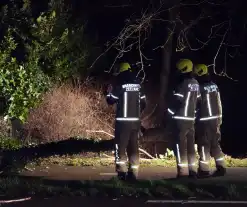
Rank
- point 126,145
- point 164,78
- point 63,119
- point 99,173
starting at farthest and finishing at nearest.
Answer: point 164,78 → point 63,119 → point 99,173 → point 126,145

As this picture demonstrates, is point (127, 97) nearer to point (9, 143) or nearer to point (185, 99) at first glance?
point (185, 99)

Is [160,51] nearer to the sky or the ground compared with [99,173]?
nearer to the sky

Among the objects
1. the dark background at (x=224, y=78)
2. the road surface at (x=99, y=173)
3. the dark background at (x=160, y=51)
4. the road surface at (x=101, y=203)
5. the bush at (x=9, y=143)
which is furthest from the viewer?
the dark background at (x=224, y=78)

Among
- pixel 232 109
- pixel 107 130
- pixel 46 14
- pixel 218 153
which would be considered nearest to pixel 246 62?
pixel 232 109

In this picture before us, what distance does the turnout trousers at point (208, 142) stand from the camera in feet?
33.8

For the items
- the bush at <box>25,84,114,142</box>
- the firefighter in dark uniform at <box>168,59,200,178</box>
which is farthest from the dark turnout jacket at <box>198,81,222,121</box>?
the bush at <box>25,84,114,142</box>

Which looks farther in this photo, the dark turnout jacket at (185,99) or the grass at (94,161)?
the grass at (94,161)

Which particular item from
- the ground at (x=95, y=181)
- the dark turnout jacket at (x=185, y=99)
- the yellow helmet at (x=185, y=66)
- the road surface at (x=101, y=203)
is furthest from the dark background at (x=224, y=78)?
the road surface at (x=101, y=203)

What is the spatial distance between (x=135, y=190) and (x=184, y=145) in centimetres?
163

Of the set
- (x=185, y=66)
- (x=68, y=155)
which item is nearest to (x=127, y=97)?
(x=185, y=66)

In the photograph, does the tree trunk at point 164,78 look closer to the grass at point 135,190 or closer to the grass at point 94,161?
the grass at point 94,161

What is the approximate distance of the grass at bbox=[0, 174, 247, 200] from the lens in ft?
27.8

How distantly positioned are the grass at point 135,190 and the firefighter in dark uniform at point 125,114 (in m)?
0.69

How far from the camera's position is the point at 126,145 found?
32.5 feet
